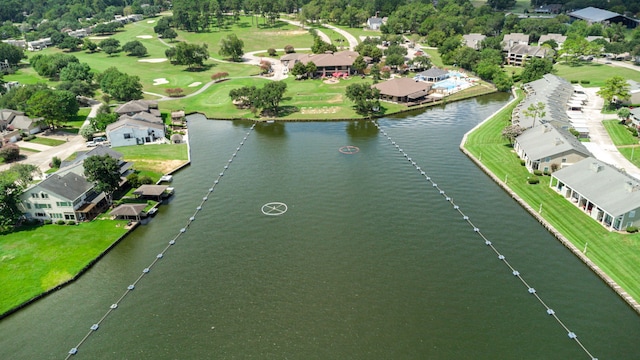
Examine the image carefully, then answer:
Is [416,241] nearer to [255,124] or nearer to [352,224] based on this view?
[352,224]

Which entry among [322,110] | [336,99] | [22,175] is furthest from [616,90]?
[22,175]

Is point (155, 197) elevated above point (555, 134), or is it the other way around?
point (555, 134)

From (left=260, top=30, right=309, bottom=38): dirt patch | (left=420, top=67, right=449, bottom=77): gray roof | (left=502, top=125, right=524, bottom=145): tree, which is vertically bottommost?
(left=502, top=125, right=524, bottom=145): tree

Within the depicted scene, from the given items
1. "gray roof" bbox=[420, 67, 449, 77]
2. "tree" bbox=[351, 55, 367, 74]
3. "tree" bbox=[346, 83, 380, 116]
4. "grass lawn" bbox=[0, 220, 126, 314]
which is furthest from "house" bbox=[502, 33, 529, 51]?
"grass lawn" bbox=[0, 220, 126, 314]

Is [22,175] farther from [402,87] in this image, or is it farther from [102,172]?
[402,87]

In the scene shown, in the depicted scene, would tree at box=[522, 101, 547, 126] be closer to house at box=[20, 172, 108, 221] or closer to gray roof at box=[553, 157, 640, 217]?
gray roof at box=[553, 157, 640, 217]

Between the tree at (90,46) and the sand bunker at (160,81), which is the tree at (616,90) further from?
the tree at (90,46)

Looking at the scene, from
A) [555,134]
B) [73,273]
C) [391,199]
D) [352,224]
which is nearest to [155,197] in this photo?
[73,273]
